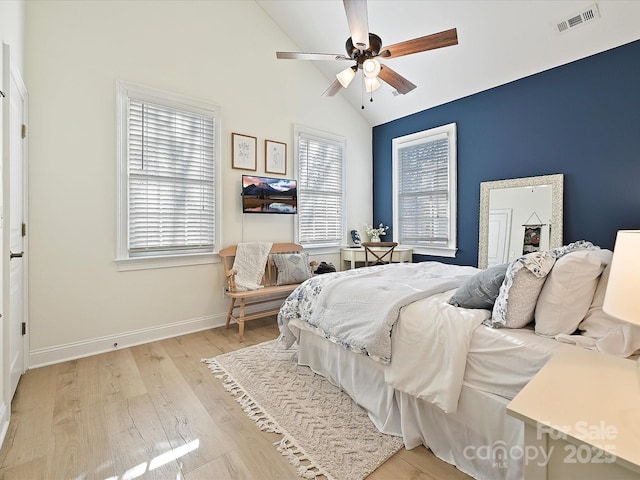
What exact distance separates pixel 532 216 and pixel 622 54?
5.30 ft

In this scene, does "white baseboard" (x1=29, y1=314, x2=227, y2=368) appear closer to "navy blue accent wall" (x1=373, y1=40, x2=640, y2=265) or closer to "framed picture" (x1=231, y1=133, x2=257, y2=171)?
"framed picture" (x1=231, y1=133, x2=257, y2=171)

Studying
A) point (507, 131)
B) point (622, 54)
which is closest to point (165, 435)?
point (507, 131)

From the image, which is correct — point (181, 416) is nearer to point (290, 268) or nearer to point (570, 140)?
point (290, 268)

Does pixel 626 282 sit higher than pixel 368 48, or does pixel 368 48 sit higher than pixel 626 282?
pixel 368 48

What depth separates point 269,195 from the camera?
12.8ft

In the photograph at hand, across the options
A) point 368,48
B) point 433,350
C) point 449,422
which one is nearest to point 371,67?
point 368,48

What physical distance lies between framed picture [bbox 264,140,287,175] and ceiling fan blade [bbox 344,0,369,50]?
1812 mm

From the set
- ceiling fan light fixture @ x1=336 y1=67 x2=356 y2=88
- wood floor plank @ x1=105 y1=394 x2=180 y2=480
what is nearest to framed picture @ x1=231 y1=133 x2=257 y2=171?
ceiling fan light fixture @ x1=336 y1=67 x2=356 y2=88

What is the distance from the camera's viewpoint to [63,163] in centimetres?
269

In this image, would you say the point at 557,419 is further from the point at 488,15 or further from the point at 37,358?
the point at 488,15

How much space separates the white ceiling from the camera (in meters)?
2.86

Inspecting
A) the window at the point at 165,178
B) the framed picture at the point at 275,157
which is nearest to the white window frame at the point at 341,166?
the framed picture at the point at 275,157

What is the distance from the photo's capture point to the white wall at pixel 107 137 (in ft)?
8.60

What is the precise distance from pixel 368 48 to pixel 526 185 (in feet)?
7.73
